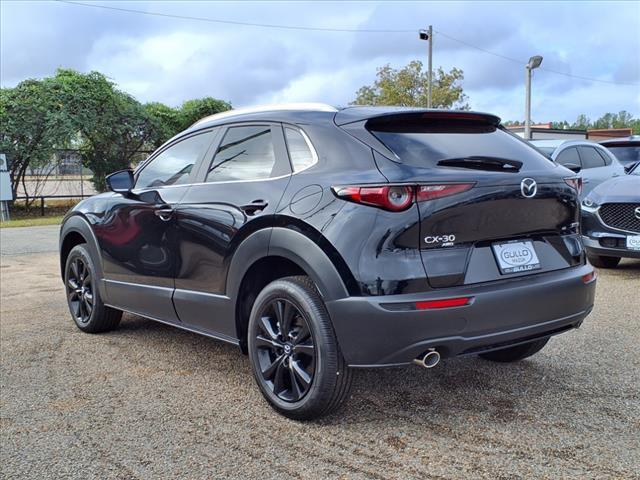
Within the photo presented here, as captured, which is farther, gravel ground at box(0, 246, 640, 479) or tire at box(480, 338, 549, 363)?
tire at box(480, 338, 549, 363)

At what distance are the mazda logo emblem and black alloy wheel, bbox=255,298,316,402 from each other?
129 centimetres

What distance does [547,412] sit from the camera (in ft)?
11.0

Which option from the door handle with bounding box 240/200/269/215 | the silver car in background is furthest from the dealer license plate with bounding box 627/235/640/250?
the door handle with bounding box 240/200/269/215

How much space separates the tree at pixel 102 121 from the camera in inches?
811

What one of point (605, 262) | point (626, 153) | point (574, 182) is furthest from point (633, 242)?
point (626, 153)

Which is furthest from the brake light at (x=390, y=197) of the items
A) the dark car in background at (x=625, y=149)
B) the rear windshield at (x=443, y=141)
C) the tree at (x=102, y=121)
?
the tree at (x=102, y=121)

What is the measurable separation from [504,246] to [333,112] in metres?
1.16

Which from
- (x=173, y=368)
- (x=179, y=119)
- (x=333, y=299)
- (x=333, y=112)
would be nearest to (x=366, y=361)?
(x=333, y=299)

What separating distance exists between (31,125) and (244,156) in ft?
59.7

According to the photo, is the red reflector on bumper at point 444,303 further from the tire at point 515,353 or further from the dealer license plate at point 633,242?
the dealer license plate at point 633,242

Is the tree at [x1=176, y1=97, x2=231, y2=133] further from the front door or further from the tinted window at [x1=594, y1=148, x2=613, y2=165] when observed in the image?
the front door

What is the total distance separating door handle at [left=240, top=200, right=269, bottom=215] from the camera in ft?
11.3

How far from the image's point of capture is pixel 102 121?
21297mm

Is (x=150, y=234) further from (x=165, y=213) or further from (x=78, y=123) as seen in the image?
(x=78, y=123)
